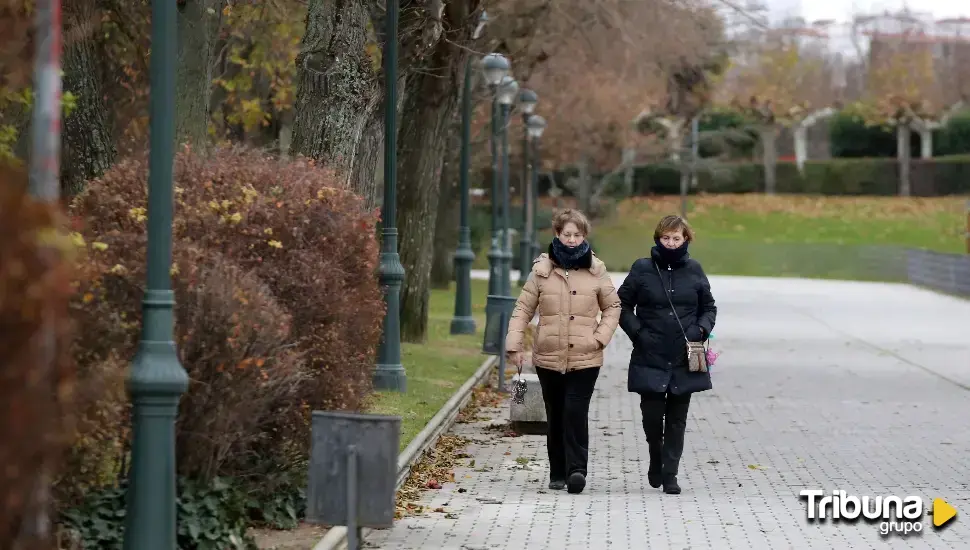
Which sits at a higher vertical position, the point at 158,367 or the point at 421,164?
the point at 421,164

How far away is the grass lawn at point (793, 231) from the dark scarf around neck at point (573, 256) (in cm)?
5161

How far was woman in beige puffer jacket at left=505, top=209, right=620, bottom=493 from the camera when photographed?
11.1 meters

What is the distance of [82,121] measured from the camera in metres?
18.0

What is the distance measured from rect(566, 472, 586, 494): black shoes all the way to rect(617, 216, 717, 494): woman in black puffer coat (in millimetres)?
505

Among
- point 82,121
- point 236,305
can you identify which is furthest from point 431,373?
point 236,305

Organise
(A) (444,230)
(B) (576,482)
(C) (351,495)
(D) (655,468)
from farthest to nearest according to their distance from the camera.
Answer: (A) (444,230) < (D) (655,468) < (B) (576,482) < (C) (351,495)

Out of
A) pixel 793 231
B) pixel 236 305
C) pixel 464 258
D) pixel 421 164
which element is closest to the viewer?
pixel 236 305

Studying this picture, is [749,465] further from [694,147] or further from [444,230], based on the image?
[694,147]

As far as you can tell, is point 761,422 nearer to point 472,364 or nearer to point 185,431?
point 472,364

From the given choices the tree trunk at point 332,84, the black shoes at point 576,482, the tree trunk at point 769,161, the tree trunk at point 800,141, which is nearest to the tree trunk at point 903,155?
the tree trunk at point 800,141

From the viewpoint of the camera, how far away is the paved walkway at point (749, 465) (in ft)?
31.7

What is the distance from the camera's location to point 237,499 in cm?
865

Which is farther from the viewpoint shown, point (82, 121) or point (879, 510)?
point (82, 121)

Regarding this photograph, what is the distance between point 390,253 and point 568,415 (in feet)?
21.6
